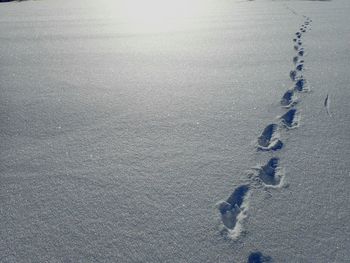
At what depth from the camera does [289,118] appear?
5.91 feet

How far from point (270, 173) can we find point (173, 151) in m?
0.45

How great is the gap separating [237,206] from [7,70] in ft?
6.56

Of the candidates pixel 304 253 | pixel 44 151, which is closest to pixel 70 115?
pixel 44 151

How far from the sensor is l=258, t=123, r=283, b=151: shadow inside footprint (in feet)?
5.15

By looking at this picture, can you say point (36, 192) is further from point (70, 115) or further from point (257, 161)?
point (257, 161)

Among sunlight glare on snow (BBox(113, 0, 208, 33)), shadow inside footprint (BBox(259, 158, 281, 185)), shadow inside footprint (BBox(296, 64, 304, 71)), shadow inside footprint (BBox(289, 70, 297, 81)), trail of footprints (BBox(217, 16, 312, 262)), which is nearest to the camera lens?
trail of footprints (BBox(217, 16, 312, 262))

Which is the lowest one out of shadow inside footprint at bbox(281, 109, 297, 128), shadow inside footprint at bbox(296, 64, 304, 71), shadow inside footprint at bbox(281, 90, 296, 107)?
shadow inside footprint at bbox(281, 109, 297, 128)

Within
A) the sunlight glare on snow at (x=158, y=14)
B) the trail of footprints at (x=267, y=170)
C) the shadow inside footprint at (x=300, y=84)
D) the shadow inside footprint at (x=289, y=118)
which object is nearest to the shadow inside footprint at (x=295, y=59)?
the trail of footprints at (x=267, y=170)

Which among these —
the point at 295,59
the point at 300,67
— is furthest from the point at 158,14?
the point at 300,67

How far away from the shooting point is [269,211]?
1221mm

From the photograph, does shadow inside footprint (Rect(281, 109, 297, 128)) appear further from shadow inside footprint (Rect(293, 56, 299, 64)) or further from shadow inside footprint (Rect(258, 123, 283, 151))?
shadow inside footprint (Rect(293, 56, 299, 64))

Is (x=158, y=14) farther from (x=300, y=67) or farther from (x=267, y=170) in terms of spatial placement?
(x=267, y=170)

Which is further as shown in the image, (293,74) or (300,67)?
(300,67)

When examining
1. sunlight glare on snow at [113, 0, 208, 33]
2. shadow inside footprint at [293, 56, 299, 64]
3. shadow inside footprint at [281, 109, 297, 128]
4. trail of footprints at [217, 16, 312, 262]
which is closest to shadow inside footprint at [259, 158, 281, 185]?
trail of footprints at [217, 16, 312, 262]
